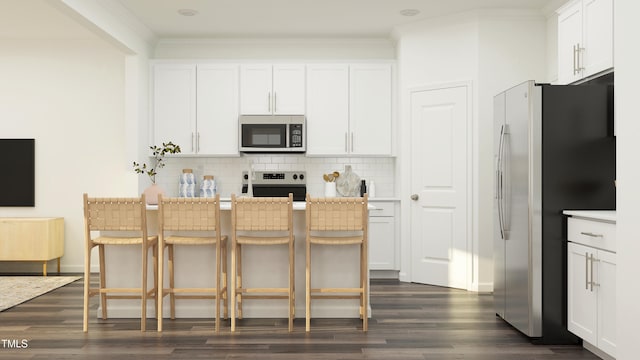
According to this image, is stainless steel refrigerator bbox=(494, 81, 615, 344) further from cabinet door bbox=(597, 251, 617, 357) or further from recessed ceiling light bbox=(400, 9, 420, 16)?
recessed ceiling light bbox=(400, 9, 420, 16)

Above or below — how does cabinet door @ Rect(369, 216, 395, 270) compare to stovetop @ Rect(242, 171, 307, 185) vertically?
below

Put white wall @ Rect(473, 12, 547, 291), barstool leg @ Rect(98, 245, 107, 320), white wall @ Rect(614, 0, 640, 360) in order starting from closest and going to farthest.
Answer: white wall @ Rect(614, 0, 640, 360)
barstool leg @ Rect(98, 245, 107, 320)
white wall @ Rect(473, 12, 547, 291)

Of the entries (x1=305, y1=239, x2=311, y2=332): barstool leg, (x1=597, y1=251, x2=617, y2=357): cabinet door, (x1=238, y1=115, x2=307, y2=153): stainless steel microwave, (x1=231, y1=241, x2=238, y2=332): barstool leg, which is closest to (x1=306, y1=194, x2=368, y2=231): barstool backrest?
(x1=305, y1=239, x2=311, y2=332): barstool leg

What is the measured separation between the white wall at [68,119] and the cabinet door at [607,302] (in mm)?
5296

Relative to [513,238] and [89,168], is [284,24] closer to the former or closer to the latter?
[89,168]

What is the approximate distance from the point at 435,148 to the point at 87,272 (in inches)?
143

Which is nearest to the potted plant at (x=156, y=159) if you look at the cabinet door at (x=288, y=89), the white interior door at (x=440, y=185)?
the cabinet door at (x=288, y=89)

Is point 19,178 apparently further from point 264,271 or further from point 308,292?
point 308,292

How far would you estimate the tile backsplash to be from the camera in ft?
22.5

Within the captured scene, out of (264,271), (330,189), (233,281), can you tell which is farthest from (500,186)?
(330,189)

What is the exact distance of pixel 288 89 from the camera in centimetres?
658

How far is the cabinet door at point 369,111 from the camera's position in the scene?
656 centimetres

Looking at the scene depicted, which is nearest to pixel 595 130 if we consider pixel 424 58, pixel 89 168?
pixel 424 58

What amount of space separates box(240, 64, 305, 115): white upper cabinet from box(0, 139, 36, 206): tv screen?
2.62 m
